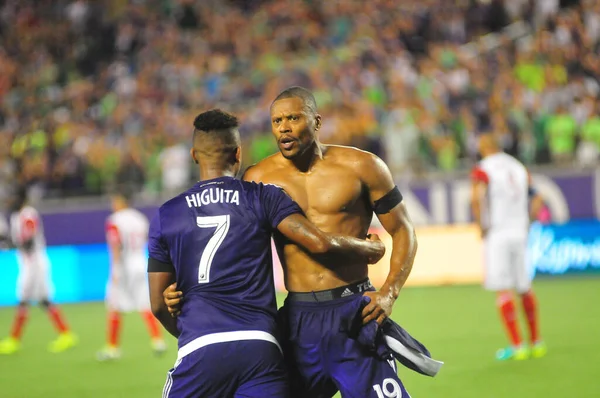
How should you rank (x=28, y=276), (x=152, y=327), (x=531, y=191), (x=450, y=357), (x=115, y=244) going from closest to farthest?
(x=450, y=357) < (x=531, y=191) < (x=152, y=327) < (x=115, y=244) < (x=28, y=276)

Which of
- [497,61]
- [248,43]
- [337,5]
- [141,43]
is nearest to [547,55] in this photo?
[497,61]

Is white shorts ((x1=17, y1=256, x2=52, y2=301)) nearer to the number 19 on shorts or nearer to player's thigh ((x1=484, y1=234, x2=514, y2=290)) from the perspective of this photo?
player's thigh ((x1=484, y1=234, x2=514, y2=290))

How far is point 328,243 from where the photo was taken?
15.0 feet

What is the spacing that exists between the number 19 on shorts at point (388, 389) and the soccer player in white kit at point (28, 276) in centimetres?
867

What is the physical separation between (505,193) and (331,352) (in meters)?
6.16

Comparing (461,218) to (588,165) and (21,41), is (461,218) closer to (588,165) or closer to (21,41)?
(588,165)

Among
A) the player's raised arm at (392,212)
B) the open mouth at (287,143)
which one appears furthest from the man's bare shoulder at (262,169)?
the player's raised arm at (392,212)

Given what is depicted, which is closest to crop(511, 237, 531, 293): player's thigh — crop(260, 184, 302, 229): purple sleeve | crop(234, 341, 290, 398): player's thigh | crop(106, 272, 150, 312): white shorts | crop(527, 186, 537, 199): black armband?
crop(527, 186, 537, 199): black armband

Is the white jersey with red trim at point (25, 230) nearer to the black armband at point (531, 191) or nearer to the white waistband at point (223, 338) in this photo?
the black armband at point (531, 191)

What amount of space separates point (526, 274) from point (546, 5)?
1139 centimetres

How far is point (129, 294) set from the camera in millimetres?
11781

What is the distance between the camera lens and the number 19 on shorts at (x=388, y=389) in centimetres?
462

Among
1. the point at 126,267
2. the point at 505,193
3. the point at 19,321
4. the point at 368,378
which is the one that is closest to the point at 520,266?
the point at 505,193

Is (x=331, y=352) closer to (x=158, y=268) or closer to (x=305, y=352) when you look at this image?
(x=305, y=352)
